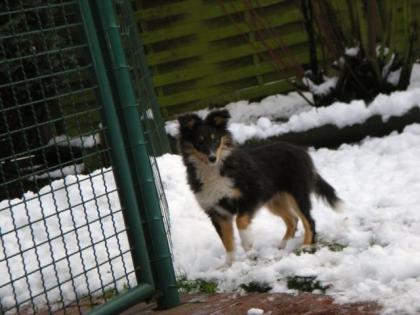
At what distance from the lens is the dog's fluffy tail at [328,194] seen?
19.7 feet

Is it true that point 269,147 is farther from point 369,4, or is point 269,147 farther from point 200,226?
point 369,4

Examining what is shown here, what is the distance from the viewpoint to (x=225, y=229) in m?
5.81

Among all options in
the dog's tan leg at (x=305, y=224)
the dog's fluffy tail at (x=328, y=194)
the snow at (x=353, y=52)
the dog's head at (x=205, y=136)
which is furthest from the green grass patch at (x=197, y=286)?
the snow at (x=353, y=52)

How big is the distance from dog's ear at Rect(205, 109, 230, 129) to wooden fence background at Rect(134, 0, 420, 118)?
19.5 feet

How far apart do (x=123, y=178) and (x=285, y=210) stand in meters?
2.04

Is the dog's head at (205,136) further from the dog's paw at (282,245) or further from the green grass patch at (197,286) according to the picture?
the green grass patch at (197,286)

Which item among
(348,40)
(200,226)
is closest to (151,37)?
(348,40)

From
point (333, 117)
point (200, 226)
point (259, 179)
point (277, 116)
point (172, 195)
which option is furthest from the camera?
point (277, 116)

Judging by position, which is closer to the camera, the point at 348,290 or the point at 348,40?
the point at 348,290

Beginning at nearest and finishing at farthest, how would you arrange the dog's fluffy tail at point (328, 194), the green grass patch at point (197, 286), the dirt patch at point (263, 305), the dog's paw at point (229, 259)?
the dirt patch at point (263, 305) < the green grass patch at point (197, 286) < the dog's paw at point (229, 259) < the dog's fluffy tail at point (328, 194)

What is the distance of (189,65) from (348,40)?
3.05 m

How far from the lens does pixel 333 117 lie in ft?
30.3

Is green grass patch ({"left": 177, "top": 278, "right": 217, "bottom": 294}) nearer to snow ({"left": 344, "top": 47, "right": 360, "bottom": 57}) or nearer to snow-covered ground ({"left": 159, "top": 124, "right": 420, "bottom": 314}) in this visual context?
snow-covered ground ({"left": 159, "top": 124, "right": 420, "bottom": 314})

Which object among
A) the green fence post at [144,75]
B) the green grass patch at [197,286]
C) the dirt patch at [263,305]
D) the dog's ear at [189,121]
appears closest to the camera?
the dirt patch at [263,305]
